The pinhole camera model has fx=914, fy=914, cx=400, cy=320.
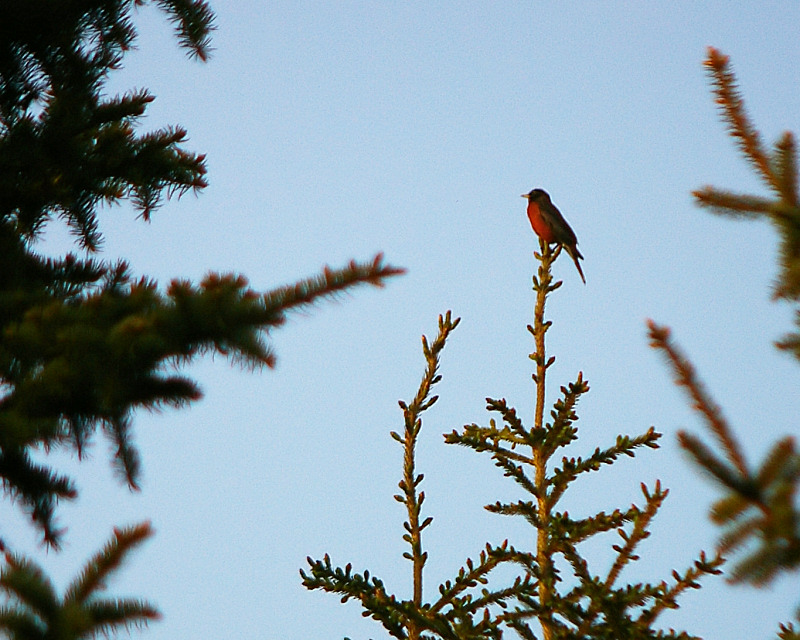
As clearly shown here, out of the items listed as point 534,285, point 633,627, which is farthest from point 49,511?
point 534,285

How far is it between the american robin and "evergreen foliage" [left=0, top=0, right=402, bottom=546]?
251 inches

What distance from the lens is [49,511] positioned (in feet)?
8.07

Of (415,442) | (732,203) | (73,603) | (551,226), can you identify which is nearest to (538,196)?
(551,226)

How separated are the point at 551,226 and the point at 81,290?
7468 millimetres

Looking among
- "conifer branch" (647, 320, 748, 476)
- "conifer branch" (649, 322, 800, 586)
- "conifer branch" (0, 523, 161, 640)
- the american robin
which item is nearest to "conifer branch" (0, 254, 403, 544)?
"conifer branch" (0, 523, 161, 640)

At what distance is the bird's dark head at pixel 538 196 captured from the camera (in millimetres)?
10778

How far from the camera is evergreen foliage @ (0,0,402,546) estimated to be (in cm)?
198

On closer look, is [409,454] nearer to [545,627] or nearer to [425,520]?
[425,520]

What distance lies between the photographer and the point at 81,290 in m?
3.16

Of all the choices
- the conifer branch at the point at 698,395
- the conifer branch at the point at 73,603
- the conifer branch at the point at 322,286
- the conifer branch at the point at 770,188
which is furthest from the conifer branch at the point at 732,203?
the conifer branch at the point at 73,603

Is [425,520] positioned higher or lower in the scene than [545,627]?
higher

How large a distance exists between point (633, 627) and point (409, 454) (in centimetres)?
143

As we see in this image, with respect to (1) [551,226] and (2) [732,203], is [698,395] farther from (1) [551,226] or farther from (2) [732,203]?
(1) [551,226]

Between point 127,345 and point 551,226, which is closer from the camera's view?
point 127,345
